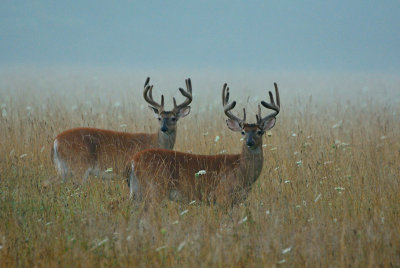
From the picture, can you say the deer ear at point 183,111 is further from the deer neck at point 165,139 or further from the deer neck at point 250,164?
the deer neck at point 250,164

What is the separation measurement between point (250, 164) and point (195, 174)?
942 millimetres

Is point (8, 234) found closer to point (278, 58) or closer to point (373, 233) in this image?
point (373, 233)

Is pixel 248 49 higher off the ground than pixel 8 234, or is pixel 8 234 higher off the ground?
pixel 248 49

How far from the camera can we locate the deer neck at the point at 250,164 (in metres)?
7.11

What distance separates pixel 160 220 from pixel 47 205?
1167 millimetres

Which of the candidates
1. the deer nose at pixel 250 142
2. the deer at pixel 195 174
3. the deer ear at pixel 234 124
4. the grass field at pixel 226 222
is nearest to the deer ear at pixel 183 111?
the grass field at pixel 226 222

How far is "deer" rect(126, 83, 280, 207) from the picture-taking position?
6.71 m

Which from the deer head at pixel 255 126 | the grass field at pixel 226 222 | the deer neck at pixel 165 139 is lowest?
the grass field at pixel 226 222

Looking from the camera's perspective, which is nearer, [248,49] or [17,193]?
[17,193]

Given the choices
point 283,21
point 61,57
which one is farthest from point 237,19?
point 61,57

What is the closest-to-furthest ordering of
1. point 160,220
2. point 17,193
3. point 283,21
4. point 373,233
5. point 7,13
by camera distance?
point 373,233
point 160,220
point 17,193
point 7,13
point 283,21

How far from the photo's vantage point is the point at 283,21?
11738 cm

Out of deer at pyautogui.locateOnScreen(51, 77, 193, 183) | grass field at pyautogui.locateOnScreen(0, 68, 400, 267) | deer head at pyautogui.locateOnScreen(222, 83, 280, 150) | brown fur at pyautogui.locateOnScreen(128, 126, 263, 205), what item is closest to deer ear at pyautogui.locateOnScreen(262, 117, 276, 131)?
deer head at pyautogui.locateOnScreen(222, 83, 280, 150)

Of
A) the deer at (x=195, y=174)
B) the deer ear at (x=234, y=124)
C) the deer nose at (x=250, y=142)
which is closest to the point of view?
the deer at (x=195, y=174)
